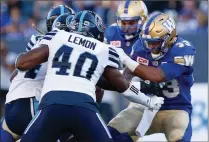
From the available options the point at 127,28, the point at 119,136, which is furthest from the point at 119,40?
the point at 119,136

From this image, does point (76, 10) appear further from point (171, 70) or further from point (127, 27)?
point (171, 70)

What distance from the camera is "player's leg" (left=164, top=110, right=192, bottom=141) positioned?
6.57m

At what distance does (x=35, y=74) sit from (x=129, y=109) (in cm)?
116

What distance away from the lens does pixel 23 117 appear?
6316 millimetres

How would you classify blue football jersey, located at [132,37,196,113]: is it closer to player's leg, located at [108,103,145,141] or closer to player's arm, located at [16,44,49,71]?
player's leg, located at [108,103,145,141]

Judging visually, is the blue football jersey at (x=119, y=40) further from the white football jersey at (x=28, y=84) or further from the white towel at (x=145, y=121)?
the white football jersey at (x=28, y=84)

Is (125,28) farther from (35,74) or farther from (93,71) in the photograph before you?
(93,71)

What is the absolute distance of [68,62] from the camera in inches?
219

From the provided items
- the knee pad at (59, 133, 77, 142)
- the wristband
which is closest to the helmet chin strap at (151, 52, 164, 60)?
the wristband

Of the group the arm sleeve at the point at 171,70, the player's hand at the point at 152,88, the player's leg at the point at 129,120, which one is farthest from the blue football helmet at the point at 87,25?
the player's leg at the point at 129,120

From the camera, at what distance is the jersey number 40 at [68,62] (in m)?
5.56

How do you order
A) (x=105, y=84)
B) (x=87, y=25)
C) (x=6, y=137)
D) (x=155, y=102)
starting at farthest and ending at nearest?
(x=6, y=137), (x=155, y=102), (x=105, y=84), (x=87, y=25)

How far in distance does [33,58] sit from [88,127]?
27.7 inches

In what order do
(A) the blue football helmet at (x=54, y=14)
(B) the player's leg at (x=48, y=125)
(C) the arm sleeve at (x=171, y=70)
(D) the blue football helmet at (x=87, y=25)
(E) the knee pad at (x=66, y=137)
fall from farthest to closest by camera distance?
(A) the blue football helmet at (x=54, y=14) → (C) the arm sleeve at (x=171, y=70) → (E) the knee pad at (x=66, y=137) → (D) the blue football helmet at (x=87, y=25) → (B) the player's leg at (x=48, y=125)
